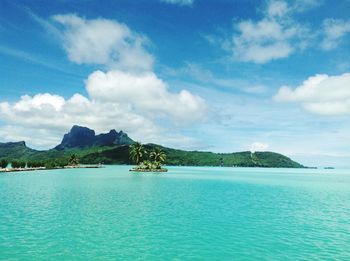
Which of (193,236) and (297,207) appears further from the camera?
(297,207)

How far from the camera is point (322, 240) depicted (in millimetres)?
33938

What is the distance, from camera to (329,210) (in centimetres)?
5522

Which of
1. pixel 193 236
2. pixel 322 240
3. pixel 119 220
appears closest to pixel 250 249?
pixel 193 236

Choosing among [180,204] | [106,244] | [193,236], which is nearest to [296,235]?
[193,236]

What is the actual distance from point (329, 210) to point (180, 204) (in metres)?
25.2

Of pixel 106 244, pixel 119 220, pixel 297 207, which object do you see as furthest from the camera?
pixel 297 207

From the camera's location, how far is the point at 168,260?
26719 mm

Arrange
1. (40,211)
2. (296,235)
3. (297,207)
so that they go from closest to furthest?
(296,235) → (40,211) → (297,207)

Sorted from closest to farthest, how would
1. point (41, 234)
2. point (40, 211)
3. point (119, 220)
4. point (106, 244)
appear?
point (106, 244) < point (41, 234) < point (119, 220) < point (40, 211)

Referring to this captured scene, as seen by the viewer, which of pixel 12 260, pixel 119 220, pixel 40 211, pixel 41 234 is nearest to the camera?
pixel 12 260

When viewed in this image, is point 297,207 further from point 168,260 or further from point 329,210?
point 168,260

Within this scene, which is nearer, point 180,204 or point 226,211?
point 226,211

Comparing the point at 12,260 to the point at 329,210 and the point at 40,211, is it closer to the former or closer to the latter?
A: the point at 40,211

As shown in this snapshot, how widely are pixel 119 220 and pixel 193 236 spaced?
11.1m
